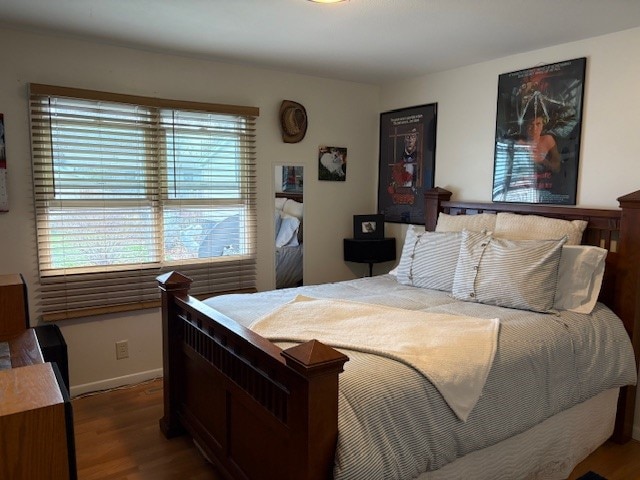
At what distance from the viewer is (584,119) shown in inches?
109

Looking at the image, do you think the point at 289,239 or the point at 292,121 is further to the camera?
the point at 289,239

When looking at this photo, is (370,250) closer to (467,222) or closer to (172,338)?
(467,222)

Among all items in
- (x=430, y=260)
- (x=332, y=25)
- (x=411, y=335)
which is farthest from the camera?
(x=430, y=260)

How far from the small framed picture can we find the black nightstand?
0.06 meters

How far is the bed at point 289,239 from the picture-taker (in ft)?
12.5

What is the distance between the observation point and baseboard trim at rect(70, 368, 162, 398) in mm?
3057

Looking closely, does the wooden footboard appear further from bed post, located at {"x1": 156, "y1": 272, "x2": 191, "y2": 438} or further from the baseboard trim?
the baseboard trim

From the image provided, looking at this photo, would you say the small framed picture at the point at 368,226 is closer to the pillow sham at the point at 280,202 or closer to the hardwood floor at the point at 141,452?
the pillow sham at the point at 280,202

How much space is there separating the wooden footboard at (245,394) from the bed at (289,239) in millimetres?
1384

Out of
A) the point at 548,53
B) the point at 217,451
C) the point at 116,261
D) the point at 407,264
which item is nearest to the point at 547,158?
the point at 548,53

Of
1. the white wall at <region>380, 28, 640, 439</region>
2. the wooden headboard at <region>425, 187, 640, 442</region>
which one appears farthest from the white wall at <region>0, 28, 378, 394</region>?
the wooden headboard at <region>425, 187, 640, 442</region>

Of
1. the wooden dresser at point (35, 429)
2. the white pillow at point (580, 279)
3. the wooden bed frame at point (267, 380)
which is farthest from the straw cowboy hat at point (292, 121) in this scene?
the wooden dresser at point (35, 429)

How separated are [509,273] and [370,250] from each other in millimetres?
1582

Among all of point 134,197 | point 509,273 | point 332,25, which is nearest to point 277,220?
point 134,197
